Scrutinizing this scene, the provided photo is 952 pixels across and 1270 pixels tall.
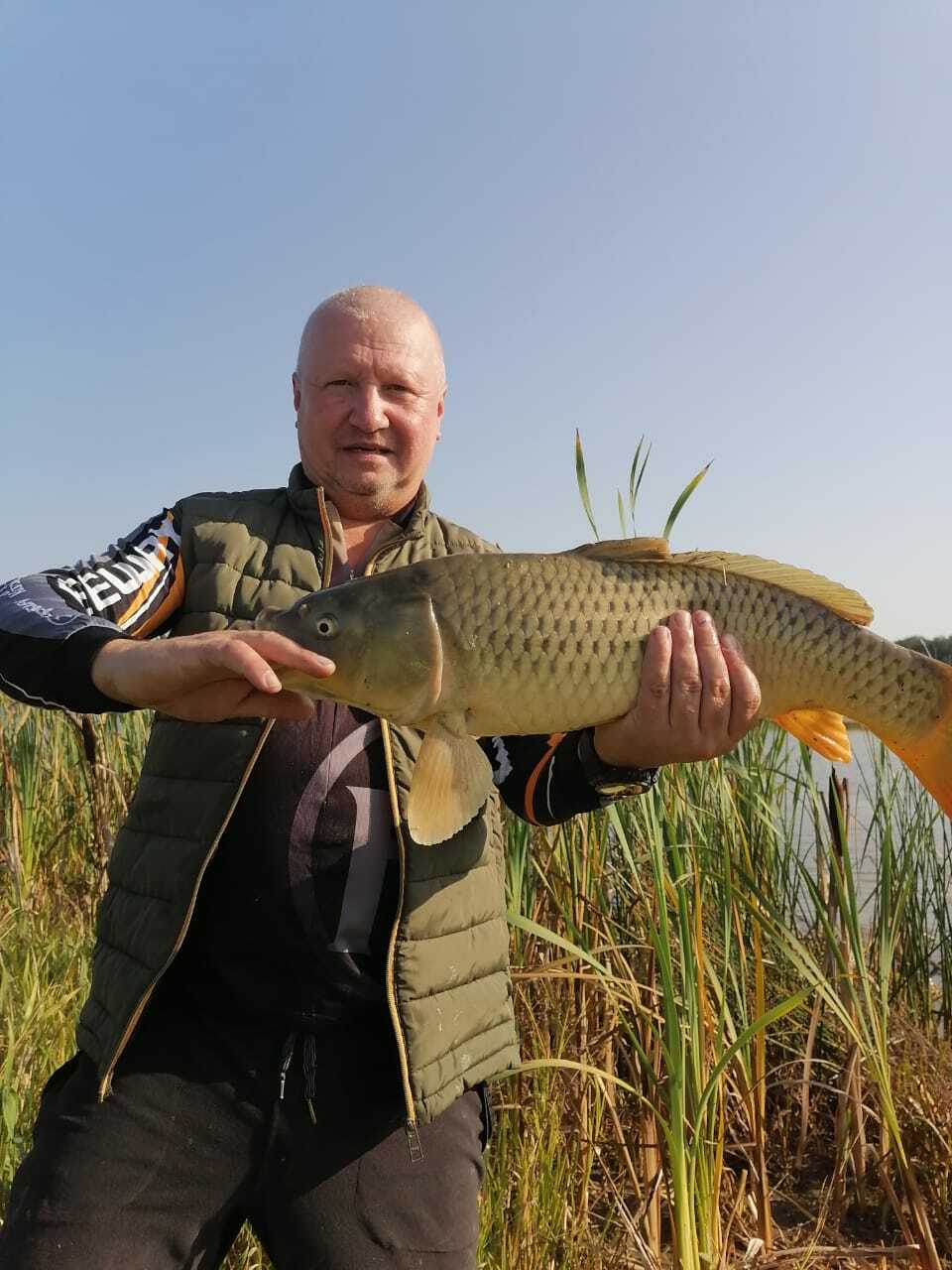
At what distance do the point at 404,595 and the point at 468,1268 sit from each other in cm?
96

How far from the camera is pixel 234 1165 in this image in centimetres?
142

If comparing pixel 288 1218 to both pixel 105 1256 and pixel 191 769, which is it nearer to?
pixel 105 1256

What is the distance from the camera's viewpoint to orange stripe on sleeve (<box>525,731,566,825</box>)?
1.83 meters

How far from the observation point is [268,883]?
1.51m

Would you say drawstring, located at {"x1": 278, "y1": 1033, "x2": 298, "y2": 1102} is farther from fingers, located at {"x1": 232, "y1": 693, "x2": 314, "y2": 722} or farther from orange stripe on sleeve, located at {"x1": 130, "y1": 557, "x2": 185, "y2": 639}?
orange stripe on sleeve, located at {"x1": 130, "y1": 557, "x2": 185, "y2": 639}

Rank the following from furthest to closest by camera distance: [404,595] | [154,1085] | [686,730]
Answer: [686,730]
[404,595]
[154,1085]

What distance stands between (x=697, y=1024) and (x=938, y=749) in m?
0.66

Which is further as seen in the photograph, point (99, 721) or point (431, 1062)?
point (99, 721)

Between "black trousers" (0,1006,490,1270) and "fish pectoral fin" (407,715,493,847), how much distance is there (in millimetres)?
335

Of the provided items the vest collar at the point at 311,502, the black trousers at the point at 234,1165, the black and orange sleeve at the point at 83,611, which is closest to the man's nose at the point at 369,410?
the vest collar at the point at 311,502

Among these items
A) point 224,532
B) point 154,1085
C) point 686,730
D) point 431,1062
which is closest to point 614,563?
point 686,730

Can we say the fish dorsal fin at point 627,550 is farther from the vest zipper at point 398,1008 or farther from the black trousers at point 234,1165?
the black trousers at point 234,1165

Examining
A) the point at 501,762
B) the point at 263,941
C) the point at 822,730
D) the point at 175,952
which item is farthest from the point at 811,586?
the point at 175,952

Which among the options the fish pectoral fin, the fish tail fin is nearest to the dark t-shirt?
the fish pectoral fin
